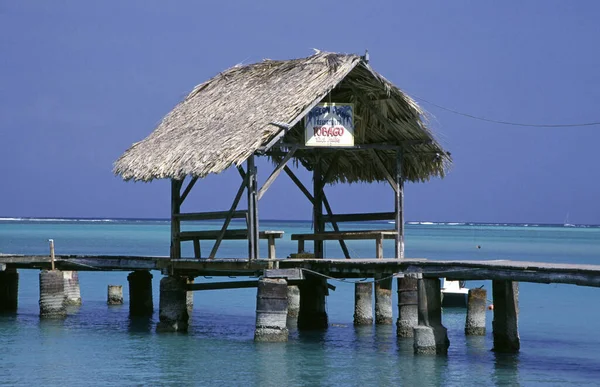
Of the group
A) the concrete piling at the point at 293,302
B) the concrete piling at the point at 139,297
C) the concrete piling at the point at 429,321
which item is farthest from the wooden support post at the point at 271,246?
the concrete piling at the point at 139,297

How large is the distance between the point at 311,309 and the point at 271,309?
3.76 m

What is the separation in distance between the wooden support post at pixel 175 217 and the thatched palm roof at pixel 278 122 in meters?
0.79

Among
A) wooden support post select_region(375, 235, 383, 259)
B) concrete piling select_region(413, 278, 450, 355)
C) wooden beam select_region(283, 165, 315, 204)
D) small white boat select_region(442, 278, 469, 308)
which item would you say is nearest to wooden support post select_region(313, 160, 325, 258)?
wooden beam select_region(283, 165, 315, 204)

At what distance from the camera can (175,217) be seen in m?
21.0

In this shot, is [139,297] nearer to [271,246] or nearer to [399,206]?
[271,246]

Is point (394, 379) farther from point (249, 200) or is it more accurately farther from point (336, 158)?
point (336, 158)

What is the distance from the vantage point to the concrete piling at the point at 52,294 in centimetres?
2306

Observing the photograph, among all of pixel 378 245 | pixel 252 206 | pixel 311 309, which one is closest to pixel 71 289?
pixel 311 309

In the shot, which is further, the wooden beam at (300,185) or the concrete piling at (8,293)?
the concrete piling at (8,293)

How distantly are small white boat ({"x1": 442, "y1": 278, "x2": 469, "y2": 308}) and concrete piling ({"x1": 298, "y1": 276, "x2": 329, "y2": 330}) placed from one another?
5.77 m

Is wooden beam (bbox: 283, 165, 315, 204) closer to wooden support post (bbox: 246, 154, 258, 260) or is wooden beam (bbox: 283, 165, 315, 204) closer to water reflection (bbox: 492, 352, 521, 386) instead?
wooden support post (bbox: 246, 154, 258, 260)

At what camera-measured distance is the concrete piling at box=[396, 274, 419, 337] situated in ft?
60.0

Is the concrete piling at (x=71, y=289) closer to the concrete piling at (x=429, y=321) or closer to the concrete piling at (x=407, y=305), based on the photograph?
the concrete piling at (x=407, y=305)

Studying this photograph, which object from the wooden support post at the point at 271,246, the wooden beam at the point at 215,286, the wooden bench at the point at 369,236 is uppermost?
the wooden bench at the point at 369,236
